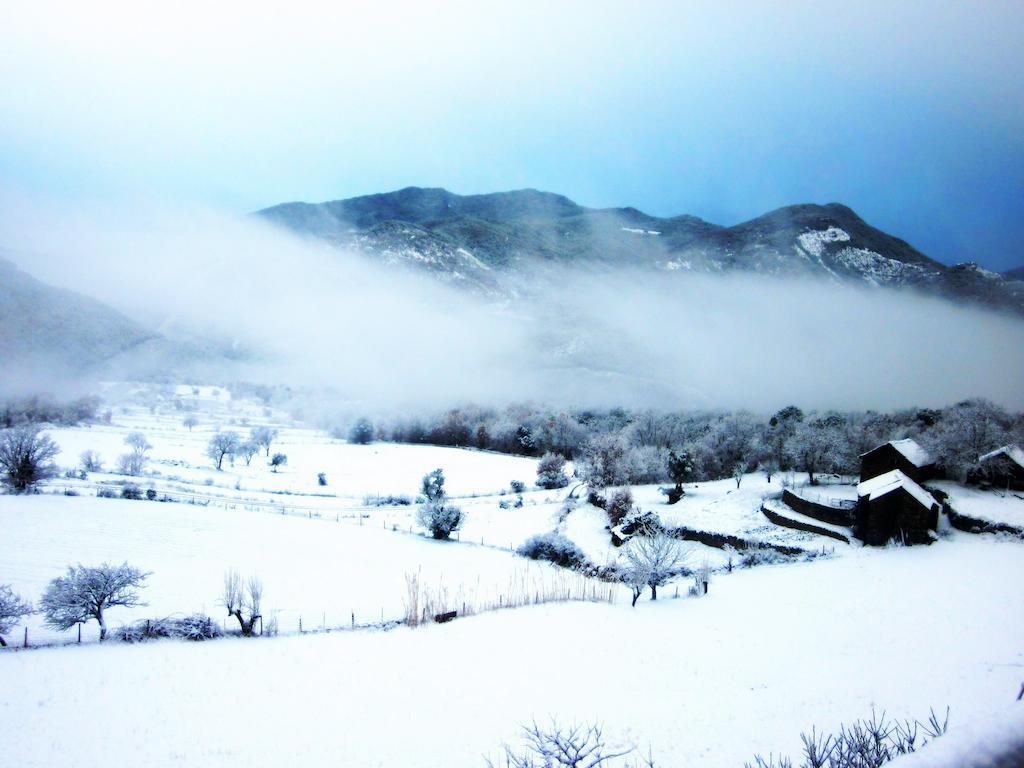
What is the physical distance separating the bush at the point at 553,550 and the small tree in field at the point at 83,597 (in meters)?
25.6

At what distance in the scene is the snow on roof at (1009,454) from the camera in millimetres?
37750

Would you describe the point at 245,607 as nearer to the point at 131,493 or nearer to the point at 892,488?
the point at 131,493

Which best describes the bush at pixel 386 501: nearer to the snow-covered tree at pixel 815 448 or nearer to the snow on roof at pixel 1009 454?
the snow-covered tree at pixel 815 448

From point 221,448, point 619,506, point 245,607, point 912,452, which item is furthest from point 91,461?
point 912,452

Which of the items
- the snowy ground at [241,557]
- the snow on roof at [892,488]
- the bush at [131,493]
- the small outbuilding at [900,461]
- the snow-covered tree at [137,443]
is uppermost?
the small outbuilding at [900,461]

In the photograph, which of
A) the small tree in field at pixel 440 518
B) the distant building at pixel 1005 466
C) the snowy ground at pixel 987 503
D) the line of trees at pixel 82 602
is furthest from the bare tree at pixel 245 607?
the distant building at pixel 1005 466

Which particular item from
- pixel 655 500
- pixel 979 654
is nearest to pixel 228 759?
pixel 979 654

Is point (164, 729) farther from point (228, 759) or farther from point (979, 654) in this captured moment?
point (979, 654)

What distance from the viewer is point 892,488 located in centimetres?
3338

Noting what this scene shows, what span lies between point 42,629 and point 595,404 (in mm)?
107565

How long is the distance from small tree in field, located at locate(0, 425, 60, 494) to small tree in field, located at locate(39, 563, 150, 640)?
32867 mm

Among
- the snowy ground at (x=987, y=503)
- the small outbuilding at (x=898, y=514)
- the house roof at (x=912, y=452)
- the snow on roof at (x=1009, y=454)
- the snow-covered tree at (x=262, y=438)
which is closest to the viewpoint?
the small outbuilding at (x=898, y=514)

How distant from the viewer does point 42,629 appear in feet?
86.3

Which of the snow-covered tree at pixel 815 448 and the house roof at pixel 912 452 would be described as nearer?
the house roof at pixel 912 452
